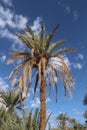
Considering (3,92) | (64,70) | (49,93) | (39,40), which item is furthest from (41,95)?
(3,92)

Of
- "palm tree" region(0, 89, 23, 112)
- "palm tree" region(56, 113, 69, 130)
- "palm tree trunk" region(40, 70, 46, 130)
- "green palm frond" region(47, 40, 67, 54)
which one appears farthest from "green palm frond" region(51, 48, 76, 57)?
"palm tree" region(56, 113, 69, 130)

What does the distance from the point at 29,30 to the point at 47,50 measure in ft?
8.02

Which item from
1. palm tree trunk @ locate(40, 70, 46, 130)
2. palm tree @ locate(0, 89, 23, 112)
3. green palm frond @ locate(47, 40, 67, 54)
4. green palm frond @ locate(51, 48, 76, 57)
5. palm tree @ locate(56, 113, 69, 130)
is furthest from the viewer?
palm tree @ locate(56, 113, 69, 130)

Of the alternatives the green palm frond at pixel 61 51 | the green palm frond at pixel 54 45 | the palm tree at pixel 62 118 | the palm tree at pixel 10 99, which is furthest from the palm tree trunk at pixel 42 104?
the palm tree at pixel 62 118

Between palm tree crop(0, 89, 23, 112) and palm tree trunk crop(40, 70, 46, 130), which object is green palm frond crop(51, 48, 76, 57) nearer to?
palm tree trunk crop(40, 70, 46, 130)

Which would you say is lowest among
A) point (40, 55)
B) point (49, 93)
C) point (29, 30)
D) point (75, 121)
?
point (49, 93)

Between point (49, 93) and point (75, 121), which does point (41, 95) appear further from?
point (75, 121)

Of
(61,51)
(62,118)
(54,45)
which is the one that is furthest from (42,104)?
(62,118)

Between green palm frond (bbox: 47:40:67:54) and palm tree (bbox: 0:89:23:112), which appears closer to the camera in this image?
green palm frond (bbox: 47:40:67:54)

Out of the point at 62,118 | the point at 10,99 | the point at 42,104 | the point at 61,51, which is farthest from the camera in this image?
the point at 62,118

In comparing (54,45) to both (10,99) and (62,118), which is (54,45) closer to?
(10,99)

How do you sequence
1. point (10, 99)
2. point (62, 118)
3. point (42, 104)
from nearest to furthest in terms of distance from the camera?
point (42, 104)
point (10, 99)
point (62, 118)

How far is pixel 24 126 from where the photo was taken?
25.9m

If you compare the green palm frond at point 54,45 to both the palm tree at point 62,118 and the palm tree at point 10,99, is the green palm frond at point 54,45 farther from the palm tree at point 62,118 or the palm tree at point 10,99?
the palm tree at point 62,118
